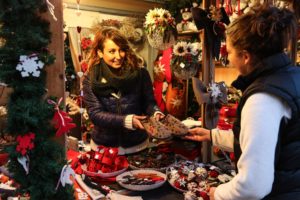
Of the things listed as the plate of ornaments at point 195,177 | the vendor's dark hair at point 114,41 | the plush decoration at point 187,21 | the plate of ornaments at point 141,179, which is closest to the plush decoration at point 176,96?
the plush decoration at point 187,21

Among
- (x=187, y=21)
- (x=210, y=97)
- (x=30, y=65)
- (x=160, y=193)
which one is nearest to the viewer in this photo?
(x=30, y=65)

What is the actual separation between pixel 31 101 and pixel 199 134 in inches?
33.2

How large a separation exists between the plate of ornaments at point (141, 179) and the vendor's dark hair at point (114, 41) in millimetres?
747

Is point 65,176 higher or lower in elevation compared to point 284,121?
lower

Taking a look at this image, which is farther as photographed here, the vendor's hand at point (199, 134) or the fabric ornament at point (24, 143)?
the vendor's hand at point (199, 134)

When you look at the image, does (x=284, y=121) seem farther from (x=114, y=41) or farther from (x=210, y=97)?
(x=114, y=41)

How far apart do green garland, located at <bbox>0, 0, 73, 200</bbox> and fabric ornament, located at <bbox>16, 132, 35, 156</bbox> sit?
1 centimetres

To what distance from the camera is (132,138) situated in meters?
1.78

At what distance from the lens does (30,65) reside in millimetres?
753

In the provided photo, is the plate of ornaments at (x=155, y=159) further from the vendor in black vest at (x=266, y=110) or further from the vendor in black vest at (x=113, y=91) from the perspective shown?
the vendor in black vest at (x=266, y=110)

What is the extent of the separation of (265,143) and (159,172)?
0.68 metres

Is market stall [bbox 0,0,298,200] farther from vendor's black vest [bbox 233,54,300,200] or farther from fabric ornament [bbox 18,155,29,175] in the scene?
vendor's black vest [bbox 233,54,300,200]

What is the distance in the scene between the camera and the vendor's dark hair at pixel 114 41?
178 cm

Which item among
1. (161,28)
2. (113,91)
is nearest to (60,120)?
(113,91)
